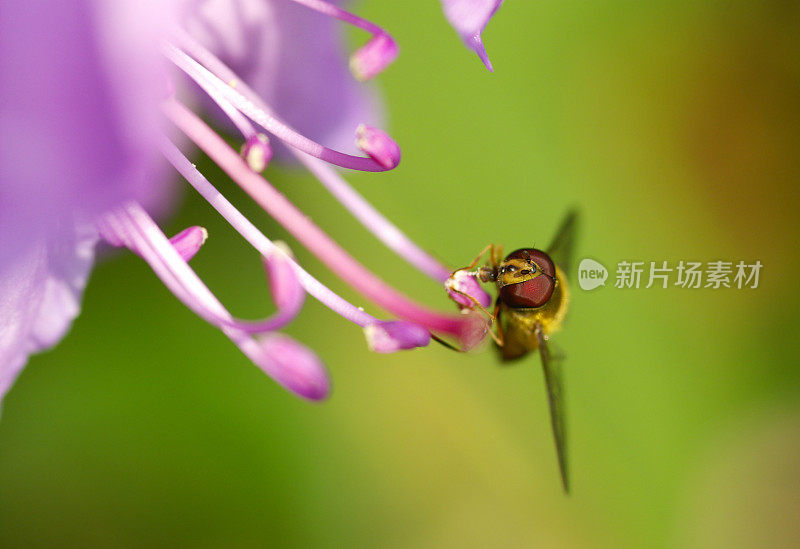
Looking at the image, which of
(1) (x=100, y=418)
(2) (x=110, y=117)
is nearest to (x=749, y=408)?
(1) (x=100, y=418)

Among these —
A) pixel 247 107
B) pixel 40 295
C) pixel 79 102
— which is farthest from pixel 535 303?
pixel 79 102

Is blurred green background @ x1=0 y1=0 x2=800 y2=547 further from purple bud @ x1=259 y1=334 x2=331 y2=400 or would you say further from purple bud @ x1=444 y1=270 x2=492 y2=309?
purple bud @ x1=259 y1=334 x2=331 y2=400

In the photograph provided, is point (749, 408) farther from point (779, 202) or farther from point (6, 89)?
point (6, 89)

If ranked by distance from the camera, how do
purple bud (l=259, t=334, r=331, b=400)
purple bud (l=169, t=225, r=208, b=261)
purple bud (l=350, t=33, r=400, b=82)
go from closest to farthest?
purple bud (l=259, t=334, r=331, b=400) → purple bud (l=169, t=225, r=208, b=261) → purple bud (l=350, t=33, r=400, b=82)

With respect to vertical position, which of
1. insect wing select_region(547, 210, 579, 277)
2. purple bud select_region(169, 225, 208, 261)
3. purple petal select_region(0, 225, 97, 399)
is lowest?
purple petal select_region(0, 225, 97, 399)
